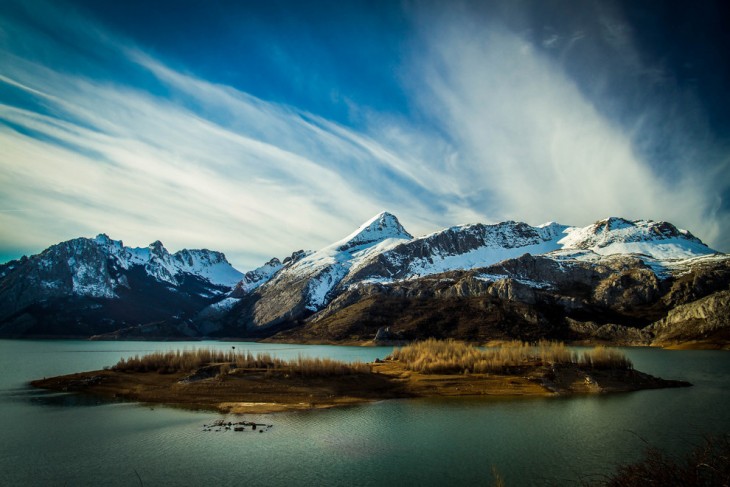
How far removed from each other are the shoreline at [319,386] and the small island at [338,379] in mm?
79

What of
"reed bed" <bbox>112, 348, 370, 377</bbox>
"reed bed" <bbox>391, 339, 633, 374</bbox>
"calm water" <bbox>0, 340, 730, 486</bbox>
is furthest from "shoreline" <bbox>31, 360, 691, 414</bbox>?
"calm water" <bbox>0, 340, 730, 486</bbox>

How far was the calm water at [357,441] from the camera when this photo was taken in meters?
17.0

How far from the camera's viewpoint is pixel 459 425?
24734 millimetres

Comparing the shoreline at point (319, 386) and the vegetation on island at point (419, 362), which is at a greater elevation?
the vegetation on island at point (419, 362)

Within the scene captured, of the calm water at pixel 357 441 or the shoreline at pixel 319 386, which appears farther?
the shoreline at pixel 319 386

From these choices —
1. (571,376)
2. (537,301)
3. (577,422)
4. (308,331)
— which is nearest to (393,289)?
(308,331)

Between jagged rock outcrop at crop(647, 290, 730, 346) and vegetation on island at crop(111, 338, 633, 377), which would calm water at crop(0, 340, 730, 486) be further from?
jagged rock outcrop at crop(647, 290, 730, 346)

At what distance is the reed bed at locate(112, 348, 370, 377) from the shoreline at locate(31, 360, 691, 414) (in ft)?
2.83

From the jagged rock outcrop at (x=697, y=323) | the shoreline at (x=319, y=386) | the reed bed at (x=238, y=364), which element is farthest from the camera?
the jagged rock outcrop at (x=697, y=323)

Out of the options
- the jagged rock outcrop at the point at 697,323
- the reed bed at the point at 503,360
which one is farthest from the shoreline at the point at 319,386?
the jagged rock outcrop at the point at 697,323

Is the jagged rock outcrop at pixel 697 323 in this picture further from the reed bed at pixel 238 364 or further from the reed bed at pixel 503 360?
the reed bed at pixel 238 364

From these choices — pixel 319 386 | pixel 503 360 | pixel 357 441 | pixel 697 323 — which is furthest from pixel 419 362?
pixel 697 323

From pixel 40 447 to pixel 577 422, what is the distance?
1096 inches

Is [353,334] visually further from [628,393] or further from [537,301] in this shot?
[628,393]
